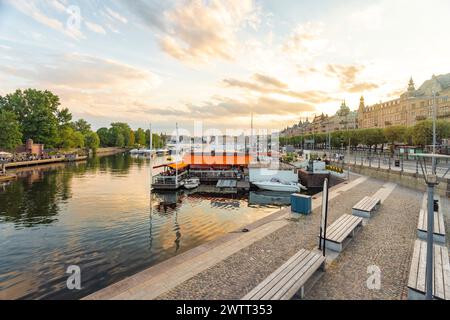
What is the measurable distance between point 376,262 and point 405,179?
23.6 meters

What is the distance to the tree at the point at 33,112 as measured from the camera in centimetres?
7256

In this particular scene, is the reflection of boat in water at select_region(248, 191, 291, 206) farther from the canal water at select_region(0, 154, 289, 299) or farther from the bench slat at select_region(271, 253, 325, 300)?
the bench slat at select_region(271, 253, 325, 300)

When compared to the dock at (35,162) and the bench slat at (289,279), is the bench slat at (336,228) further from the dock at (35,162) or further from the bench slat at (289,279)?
the dock at (35,162)

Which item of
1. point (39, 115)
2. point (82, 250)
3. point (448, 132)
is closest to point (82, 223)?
point (82, 250)

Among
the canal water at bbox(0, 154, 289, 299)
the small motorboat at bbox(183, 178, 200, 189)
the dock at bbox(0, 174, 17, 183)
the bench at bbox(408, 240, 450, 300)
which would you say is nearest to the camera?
the bench at bbox(408, 240, 450, 300)

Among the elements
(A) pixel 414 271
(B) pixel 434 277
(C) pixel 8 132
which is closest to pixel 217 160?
(A) pixel 414 271

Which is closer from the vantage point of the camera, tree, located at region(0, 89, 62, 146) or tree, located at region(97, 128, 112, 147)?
tree, located at region(0, 89, 62, 146)

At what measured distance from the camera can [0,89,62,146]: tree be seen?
72.6 meters

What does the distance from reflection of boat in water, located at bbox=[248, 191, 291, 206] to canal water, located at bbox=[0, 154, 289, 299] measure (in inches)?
4.7

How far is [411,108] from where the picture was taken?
106m

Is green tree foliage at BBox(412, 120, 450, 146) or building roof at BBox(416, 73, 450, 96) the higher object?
building roof at BBox(416, 73, 450, 96)

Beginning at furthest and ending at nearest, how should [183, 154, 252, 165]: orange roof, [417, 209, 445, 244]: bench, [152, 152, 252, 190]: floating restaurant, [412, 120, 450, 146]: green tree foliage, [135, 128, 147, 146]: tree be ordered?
[135, 128, 147, 146]: tree → [412, 120, 450, 146]: green tree foliage → [183, 154, 252, 165]: orange roof → [152, 152, 252, 190]: floating restaurant → [417, 209, 445, 244]: bench

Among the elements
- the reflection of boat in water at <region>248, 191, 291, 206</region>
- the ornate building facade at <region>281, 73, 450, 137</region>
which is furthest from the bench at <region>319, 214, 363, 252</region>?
the ornate building facade at <region>281, 73, 450, 137</region>
